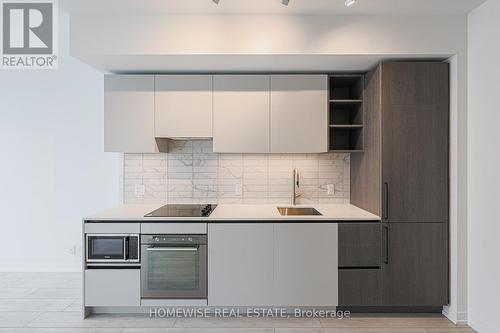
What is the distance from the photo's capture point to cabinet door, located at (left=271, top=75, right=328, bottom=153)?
3.57m

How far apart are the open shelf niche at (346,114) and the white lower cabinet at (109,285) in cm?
223

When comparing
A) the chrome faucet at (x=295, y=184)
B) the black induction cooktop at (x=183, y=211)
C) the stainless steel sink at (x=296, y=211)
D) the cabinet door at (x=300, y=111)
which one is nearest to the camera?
the black induction cooktop at (x=183, y=211)

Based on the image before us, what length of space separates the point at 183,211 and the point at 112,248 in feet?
2.22

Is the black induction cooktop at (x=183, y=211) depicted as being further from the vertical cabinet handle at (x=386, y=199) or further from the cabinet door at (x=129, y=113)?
the vertical cabinet handle at (x=386, y=199)

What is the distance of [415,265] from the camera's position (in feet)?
10.6

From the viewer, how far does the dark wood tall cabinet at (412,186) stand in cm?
322

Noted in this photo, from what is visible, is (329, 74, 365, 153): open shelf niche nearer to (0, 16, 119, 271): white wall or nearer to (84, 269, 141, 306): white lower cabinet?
(84, 269, 141, 306): white lower cabinet

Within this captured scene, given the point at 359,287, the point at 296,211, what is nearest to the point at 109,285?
the point at 296,211

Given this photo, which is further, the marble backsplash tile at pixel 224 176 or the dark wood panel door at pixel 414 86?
the marble backsplash tile at pixel 224 176

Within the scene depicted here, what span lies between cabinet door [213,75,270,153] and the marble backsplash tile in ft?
1.42
